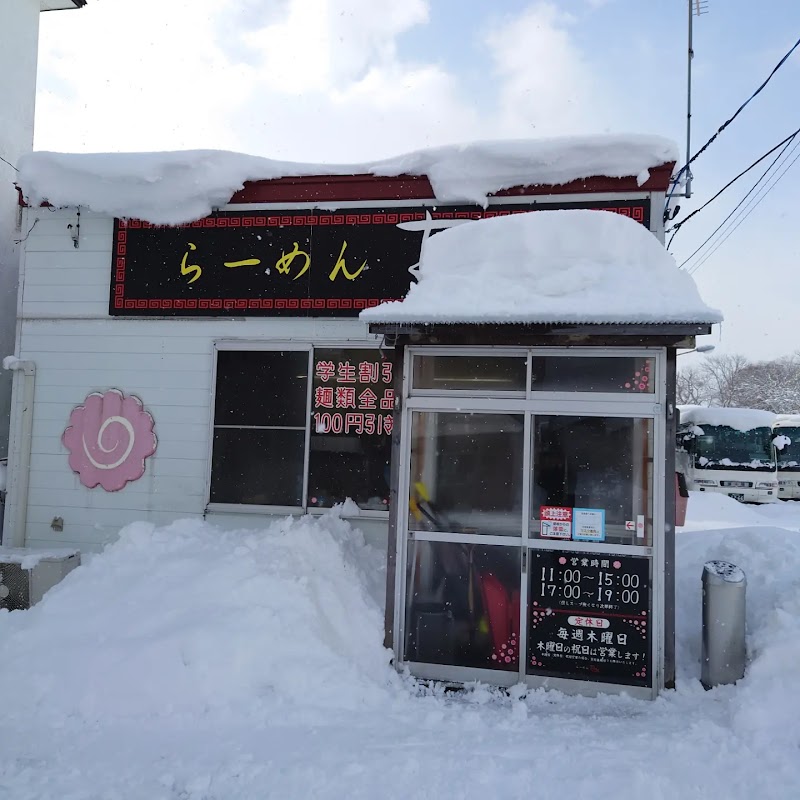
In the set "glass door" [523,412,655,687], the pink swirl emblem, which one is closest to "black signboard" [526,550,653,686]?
"glass door" [523,412,655,687]

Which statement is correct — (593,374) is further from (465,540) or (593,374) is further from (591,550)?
(465,540)

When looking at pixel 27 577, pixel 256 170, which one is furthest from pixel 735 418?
pixel 27 577

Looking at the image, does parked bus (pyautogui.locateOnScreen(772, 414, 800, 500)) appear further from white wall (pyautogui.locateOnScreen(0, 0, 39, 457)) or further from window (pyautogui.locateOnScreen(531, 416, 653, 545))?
white wall (pyautogui.locateOnScreen(0, 0, 39, 457))

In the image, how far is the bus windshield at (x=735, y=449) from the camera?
54.9 feet

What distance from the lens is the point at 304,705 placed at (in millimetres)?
4652

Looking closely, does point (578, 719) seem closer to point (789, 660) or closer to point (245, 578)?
point (789, 660)

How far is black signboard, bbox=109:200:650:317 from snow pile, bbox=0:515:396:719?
2797 mm

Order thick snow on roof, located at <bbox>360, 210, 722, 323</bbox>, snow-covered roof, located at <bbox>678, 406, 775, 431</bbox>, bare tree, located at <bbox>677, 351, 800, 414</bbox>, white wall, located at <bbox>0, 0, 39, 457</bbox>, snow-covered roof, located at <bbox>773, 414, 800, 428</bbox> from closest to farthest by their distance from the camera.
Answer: thick snow on roof, located at <bbox>360, 210, 722, 323</bbox> → white wall, located at <bbox>0, 0, 39, 457</bbox> → snow-covered roof, located at <bbox>678, 406, 775, 431</bbox> → snow-covered roof, located at <bbox>773, 414, 800, 428</bbox> → bare tree, located at <bbox>677, 351, 800, 414</bbox>

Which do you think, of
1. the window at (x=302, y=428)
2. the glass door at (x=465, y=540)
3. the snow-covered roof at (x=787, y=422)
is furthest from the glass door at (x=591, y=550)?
the snow-covered roof at (x=787, y=422)

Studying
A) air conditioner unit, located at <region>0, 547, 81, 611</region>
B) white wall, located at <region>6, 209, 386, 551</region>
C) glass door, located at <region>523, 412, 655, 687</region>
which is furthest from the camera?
white wall, located at <region>6, 209, 386, 551</region>

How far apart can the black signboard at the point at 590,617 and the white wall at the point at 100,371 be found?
12.1 feet

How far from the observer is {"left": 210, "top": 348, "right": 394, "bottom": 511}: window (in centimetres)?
743

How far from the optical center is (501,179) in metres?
7.23

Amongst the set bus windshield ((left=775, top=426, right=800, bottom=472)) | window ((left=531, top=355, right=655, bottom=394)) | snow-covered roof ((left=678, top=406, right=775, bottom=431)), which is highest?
snow-covered roof ((left=678, top=406, right=775, bottom=431))
